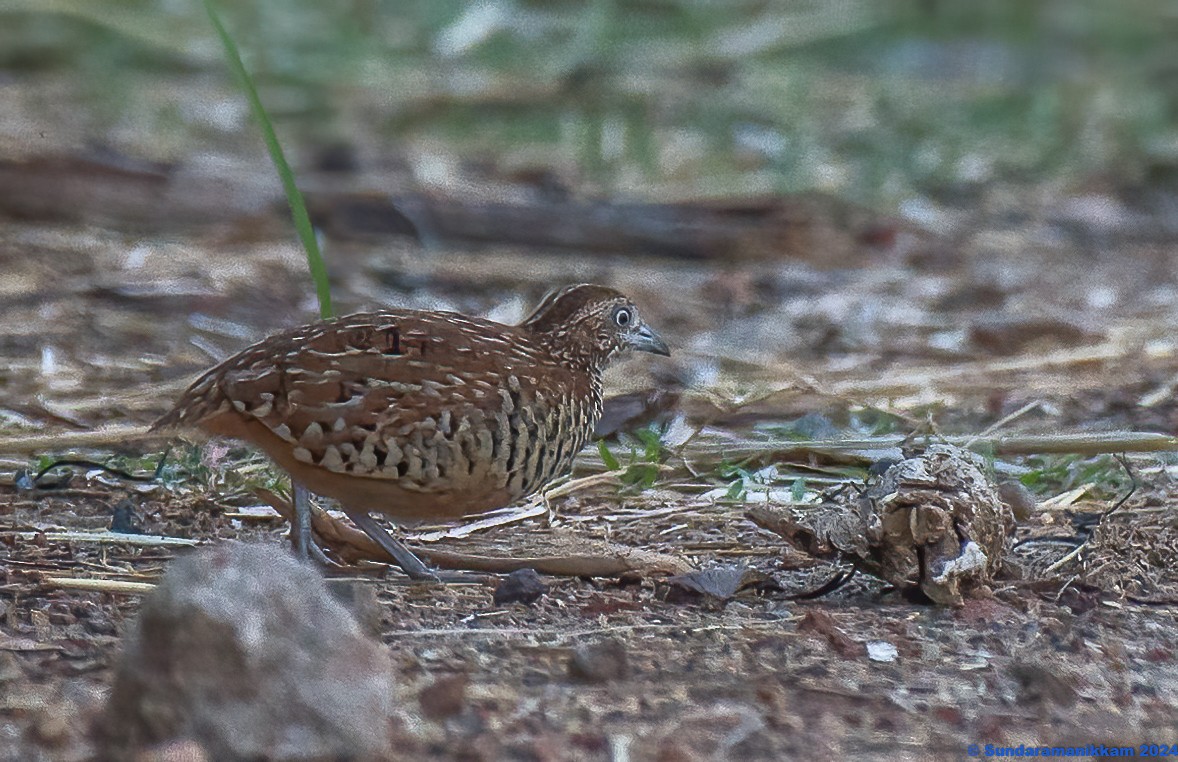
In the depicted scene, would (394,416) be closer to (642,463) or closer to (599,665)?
(599,665)

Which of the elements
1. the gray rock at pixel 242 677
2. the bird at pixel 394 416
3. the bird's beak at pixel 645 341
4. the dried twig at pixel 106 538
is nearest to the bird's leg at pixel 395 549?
the bird at pixel 394 416

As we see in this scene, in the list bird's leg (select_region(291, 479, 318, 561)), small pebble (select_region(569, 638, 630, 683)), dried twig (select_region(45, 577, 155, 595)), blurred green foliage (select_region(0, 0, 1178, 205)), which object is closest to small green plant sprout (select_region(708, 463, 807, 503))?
bird's leg (select_region(291, 479, 318, 561))

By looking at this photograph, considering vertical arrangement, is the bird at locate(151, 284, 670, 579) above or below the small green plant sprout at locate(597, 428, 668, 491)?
above

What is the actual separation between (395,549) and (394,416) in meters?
0.46

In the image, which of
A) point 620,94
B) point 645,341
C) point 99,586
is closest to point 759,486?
point 645,341

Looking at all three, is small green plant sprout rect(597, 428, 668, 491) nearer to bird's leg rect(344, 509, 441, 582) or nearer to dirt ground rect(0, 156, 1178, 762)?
dirt ground rect(0, 156, 1178, 762)

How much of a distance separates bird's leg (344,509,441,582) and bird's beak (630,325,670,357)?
0.98 m


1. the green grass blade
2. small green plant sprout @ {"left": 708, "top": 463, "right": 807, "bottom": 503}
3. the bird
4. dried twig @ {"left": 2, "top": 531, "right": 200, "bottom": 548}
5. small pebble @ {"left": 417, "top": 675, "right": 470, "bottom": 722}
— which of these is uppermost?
the green grass blade

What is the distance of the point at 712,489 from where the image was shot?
16.8 ft

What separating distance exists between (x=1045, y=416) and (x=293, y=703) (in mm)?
3979

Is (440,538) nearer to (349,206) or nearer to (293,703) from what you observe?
(293,703)

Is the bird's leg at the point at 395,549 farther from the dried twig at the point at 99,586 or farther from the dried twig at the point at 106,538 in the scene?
the dried twig at the point at 99,586

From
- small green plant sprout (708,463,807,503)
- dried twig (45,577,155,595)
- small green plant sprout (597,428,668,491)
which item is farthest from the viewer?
small green plant sprout (597,428,668,491)

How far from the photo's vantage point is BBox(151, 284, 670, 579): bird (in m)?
4.04
